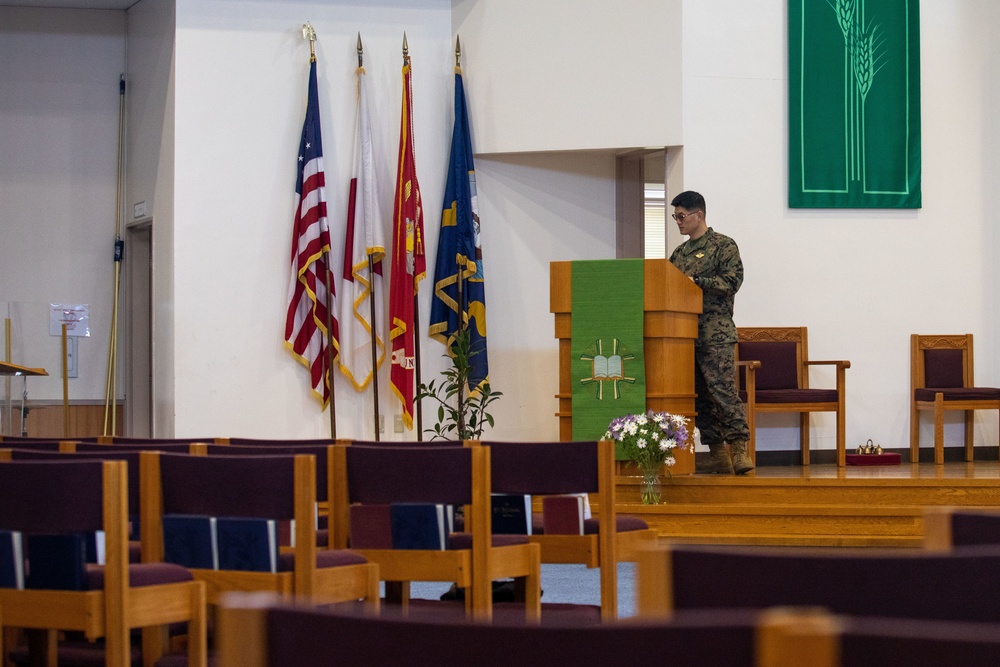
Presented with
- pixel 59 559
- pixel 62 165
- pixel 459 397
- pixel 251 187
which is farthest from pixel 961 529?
pixel 62 165

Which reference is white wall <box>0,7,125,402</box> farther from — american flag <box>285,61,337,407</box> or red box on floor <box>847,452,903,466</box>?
red box on floor <box>847,452,903,466</box>

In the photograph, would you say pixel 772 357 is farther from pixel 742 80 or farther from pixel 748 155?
pixel 742 80

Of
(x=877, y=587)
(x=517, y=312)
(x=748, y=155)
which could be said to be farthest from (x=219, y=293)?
(x=877, y=587)

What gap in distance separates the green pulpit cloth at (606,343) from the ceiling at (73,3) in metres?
4.87

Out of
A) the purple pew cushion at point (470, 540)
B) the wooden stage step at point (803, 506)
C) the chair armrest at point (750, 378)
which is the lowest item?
the wooden stage step at point (803, 506)

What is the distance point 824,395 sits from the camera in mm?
7324

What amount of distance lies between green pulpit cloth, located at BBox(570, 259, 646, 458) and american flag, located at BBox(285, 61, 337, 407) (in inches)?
97.7

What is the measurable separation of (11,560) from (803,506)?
4.50 meters

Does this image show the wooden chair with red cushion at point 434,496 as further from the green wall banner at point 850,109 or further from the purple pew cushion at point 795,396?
the green wall banner at point 850,109

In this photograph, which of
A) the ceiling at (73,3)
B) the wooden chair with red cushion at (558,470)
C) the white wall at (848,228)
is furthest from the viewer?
the ceiling at (73,3)

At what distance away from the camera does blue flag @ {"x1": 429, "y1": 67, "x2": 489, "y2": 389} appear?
8.41 meters

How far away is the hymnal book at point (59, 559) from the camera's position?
2.75m

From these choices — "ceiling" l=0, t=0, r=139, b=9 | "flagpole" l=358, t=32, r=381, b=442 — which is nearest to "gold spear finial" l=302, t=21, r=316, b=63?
"flagpole" l=358, t=32, r=381, b=442

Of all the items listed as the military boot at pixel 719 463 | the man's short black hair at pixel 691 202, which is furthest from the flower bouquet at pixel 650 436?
the man's short black hair at pixel 691 202
